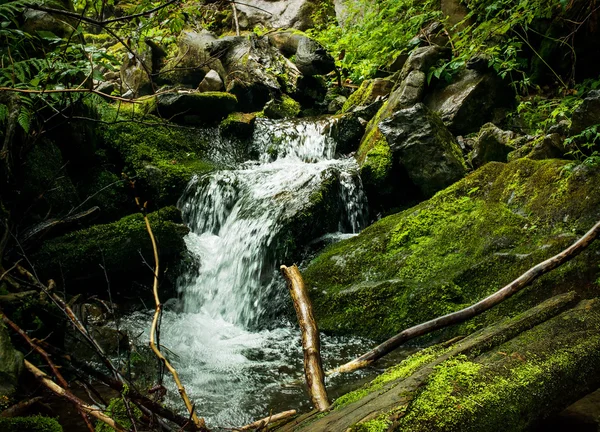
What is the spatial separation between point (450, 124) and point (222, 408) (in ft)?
21.1

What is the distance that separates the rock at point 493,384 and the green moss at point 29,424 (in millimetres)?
1451

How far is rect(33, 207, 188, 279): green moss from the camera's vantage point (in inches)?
221

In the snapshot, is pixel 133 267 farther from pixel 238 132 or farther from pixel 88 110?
pixel 238 132

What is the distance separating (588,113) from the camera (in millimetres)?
4605

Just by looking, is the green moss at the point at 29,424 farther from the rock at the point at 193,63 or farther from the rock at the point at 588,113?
the rock at the point at 193,63

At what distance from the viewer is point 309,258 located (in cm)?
618

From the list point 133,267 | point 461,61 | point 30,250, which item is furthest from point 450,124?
point 30,250

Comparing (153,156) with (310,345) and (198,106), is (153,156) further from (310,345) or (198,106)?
(310,345)

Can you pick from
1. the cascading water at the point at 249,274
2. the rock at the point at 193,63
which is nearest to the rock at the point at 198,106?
the rock at the point at 193,63

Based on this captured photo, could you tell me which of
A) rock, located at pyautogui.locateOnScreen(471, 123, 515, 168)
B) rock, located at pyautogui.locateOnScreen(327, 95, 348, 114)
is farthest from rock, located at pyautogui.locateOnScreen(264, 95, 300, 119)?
rock, located at pyautogui.locateOnScreen(471, 123, 515, 168)

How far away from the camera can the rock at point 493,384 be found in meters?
1.61

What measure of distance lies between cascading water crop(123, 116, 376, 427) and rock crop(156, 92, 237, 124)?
1174mm

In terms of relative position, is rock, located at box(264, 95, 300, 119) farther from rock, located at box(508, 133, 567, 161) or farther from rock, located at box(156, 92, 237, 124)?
rock, located at box(508, 133, 567, 161)

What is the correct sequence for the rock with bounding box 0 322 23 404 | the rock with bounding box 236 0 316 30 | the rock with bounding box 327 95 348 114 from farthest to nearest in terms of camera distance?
the rock with bounding box 236 0 316 30
the rock with bounding box 327 95 348 114
the rock with bounding box 0 322 23 404
